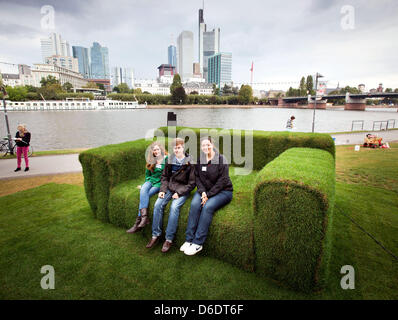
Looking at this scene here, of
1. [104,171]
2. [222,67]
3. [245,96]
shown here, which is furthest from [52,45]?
[104,171]

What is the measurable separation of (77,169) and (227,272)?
7.80 meters

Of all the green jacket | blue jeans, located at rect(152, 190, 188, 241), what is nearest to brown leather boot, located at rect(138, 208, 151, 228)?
blue jeans, located at rect(152, 190, 188, 241)

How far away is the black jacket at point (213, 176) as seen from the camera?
139 inches

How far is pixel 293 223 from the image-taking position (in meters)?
2.55

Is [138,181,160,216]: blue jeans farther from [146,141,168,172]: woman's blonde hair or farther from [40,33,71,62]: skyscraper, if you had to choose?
[40,33,71,62]: skyscraper

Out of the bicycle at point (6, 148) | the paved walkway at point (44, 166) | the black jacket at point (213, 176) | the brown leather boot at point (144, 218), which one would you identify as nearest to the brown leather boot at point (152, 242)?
the brown leather boot at point (144, 218)

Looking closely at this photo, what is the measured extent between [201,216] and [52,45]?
163 metres

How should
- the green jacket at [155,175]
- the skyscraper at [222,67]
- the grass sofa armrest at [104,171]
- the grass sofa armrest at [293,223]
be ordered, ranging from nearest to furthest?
the grass sofa armrest at [293,223]
the green jacket at [155,175]
the grass sofa armrest at [104,171]
the skyscraper at [222,67]

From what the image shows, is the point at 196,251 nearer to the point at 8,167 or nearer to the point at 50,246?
the point at 50,246

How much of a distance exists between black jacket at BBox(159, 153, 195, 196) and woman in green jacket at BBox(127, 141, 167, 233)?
7.9 inches

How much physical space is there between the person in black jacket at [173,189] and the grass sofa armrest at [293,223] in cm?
134

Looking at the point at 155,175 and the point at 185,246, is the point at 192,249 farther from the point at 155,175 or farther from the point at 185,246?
the point at 155,175

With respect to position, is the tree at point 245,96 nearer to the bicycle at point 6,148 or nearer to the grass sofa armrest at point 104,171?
the bicycle at point 6,148
